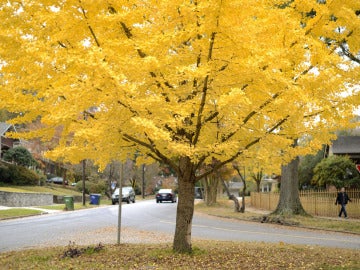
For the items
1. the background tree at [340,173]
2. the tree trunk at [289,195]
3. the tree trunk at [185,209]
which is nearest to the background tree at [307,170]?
the background tree at [340,173]

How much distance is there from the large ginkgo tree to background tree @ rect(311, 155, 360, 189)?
65.1ft

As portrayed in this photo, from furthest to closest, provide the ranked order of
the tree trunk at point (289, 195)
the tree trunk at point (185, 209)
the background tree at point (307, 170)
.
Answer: the background tree at point (307, 170) < the tree trunk at point (289, 195) < the tree trunk at point (185, 209)

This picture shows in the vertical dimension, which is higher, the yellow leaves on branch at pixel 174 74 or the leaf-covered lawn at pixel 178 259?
the yellow leaves on branch at pixel 174 74

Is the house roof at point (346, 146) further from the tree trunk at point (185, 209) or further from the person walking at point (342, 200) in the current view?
the tree trunk at point (185, 209)

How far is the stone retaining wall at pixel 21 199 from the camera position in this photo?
107ft

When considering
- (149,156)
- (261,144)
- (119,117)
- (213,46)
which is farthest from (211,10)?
(149,156)

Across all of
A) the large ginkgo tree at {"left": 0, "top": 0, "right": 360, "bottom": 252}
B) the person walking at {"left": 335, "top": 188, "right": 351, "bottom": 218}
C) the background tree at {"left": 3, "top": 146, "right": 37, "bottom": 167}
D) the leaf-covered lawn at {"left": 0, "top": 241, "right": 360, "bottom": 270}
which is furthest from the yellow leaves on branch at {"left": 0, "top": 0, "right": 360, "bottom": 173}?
the background tree at {"left": 3, "top": 146, "right": 37, "bottom": 167}

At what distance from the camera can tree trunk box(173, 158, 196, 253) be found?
9.39 m

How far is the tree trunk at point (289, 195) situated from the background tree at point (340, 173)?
466 cm

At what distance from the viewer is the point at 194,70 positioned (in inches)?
281

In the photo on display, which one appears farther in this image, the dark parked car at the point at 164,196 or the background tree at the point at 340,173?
the dark parked car at the point at 164,196

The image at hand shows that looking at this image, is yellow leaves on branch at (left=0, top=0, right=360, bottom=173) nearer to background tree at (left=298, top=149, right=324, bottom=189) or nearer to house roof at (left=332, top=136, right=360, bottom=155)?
house roof at (left=332, top=136, right=360, bottom=155)

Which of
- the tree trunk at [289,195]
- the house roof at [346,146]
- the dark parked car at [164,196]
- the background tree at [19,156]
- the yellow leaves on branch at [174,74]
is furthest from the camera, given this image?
the dark parked car at [164,196]

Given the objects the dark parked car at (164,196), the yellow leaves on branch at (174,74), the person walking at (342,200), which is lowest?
the dark parked car at (164,196)
